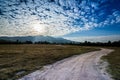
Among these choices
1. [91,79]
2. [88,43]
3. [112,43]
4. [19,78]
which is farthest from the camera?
Answer: [88,43]

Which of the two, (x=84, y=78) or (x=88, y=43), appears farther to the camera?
(x=88, y=43)

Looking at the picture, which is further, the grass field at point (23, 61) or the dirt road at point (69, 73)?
the grass field at point (23, 61)

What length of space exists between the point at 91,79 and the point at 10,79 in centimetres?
659

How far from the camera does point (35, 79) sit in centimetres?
1097

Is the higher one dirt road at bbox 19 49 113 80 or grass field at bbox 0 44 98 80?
dirt road at bbox 19 49 113 80

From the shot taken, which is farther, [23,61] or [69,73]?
[23,61]

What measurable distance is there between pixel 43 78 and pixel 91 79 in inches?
150

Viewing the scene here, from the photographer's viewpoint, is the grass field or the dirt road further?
the grass field

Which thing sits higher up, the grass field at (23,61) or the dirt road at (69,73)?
the dirt road at (69,73)

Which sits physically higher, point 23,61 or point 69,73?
point 69,73

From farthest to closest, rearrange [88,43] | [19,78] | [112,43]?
[88,43], [112,43], [19,78]

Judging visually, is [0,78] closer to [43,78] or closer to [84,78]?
[43,78]

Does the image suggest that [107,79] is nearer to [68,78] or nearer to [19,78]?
[68,78]

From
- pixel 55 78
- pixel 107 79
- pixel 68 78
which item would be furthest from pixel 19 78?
pixel 107 79
